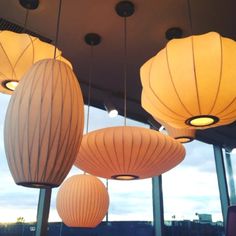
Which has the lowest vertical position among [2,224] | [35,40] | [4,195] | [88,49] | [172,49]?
[2,224]

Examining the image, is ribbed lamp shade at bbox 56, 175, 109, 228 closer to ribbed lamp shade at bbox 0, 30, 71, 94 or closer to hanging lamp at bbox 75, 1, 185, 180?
hanging lamp at bbox 75, 1, 185, 180

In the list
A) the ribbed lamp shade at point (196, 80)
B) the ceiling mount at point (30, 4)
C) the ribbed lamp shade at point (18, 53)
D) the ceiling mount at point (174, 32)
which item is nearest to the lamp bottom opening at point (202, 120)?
the ribbed lamp shade at point (196, 80)

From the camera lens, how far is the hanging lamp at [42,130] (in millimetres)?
798

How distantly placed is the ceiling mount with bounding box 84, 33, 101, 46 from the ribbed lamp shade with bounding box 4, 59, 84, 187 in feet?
5.75

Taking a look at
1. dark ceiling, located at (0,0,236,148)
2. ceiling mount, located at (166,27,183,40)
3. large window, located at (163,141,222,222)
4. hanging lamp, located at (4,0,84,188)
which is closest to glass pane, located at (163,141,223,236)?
large window, located at (163,141,222,222)

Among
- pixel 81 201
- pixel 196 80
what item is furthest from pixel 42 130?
pixel 81 201

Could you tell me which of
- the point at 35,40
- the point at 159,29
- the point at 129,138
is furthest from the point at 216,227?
the point at 35,40

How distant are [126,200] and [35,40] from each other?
2786 mm

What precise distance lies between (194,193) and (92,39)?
126 inches

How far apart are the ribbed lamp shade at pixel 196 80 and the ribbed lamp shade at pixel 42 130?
44 cm

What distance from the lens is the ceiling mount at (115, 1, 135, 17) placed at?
2.21 m

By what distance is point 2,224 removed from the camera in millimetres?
2760

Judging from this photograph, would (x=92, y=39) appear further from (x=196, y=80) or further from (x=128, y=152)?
(x=196, y=80)

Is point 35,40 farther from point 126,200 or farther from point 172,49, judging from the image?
point 126,200
